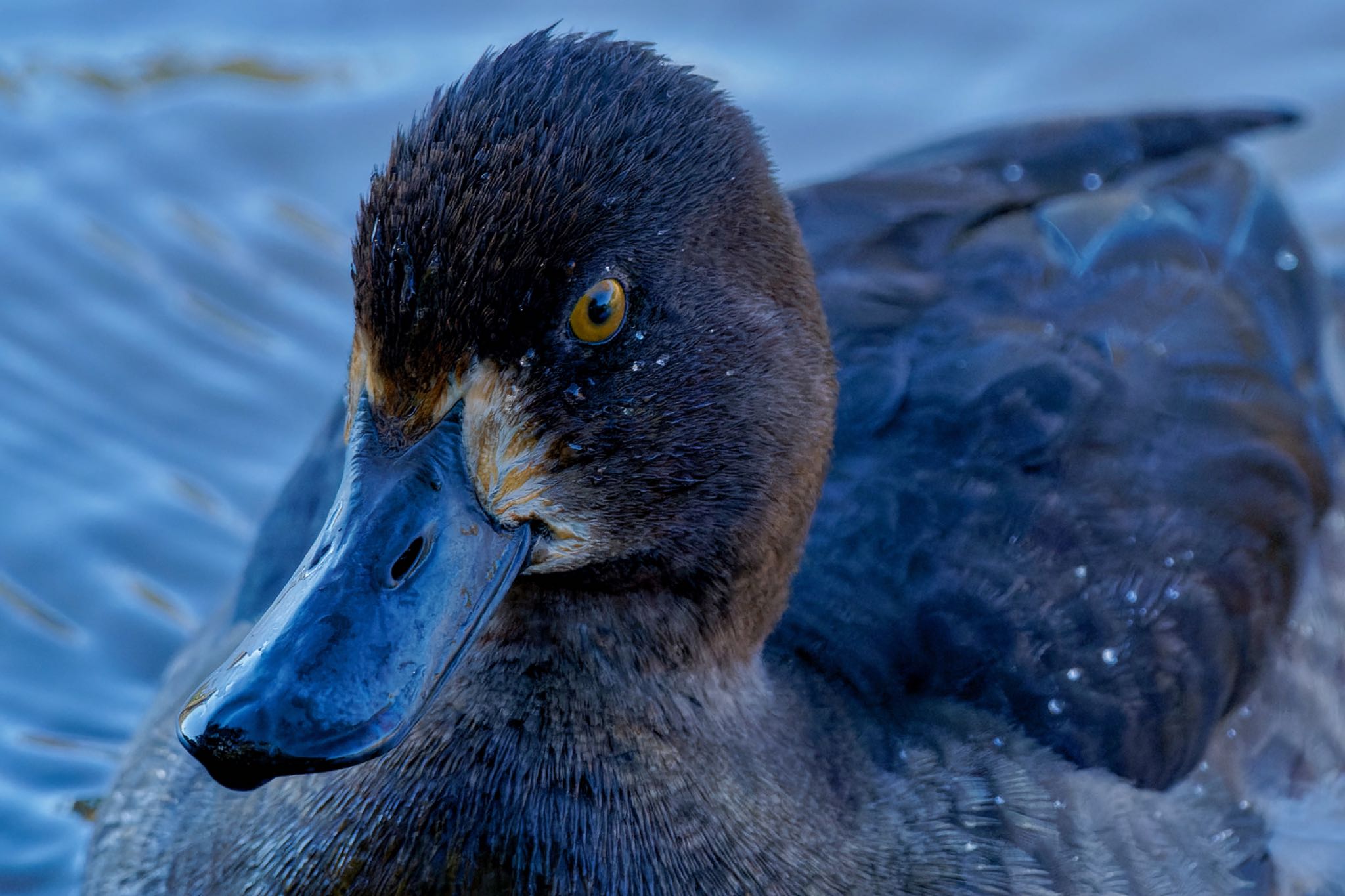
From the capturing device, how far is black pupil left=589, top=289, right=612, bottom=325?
347cm

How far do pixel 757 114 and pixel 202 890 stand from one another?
4.82 m

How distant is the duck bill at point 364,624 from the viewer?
10.4 ft

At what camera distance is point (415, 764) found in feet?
12.1

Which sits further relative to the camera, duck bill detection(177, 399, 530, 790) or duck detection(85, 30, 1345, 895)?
duck detection(85, 30, 1345, 895)

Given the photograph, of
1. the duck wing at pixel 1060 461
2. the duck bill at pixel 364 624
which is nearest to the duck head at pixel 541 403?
the duck bill at pixel 364 624

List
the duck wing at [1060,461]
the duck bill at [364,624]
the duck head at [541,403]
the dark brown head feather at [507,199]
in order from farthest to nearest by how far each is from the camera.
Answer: the duck wing at [1060,461] < the dark brown head feather at [507,199] < the duck head at [541,403] < the duck bill at [364,624]

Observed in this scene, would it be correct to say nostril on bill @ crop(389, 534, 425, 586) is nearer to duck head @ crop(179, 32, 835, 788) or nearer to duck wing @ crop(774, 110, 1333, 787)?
duck head @ crop(179, 32, 835, 788)

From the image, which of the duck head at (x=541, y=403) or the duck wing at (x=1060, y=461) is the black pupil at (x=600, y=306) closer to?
the duck head at (x=541, y=403)

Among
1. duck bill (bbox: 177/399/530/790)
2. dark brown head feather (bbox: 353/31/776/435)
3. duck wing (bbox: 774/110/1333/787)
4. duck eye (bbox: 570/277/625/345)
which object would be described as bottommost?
duck wing (bbox: 774/110/1333/787)

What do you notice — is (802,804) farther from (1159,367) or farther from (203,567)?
(203,567)

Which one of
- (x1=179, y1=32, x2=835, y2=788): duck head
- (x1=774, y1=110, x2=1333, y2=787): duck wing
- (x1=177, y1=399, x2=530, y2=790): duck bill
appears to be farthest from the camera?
(x1=774, y1=110, x2=1333, y2=787): duck wing

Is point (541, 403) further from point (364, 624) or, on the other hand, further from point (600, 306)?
point (364, 624)

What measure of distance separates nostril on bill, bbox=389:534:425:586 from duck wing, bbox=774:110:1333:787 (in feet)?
3.78

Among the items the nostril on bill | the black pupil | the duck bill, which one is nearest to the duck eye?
the black pupil
